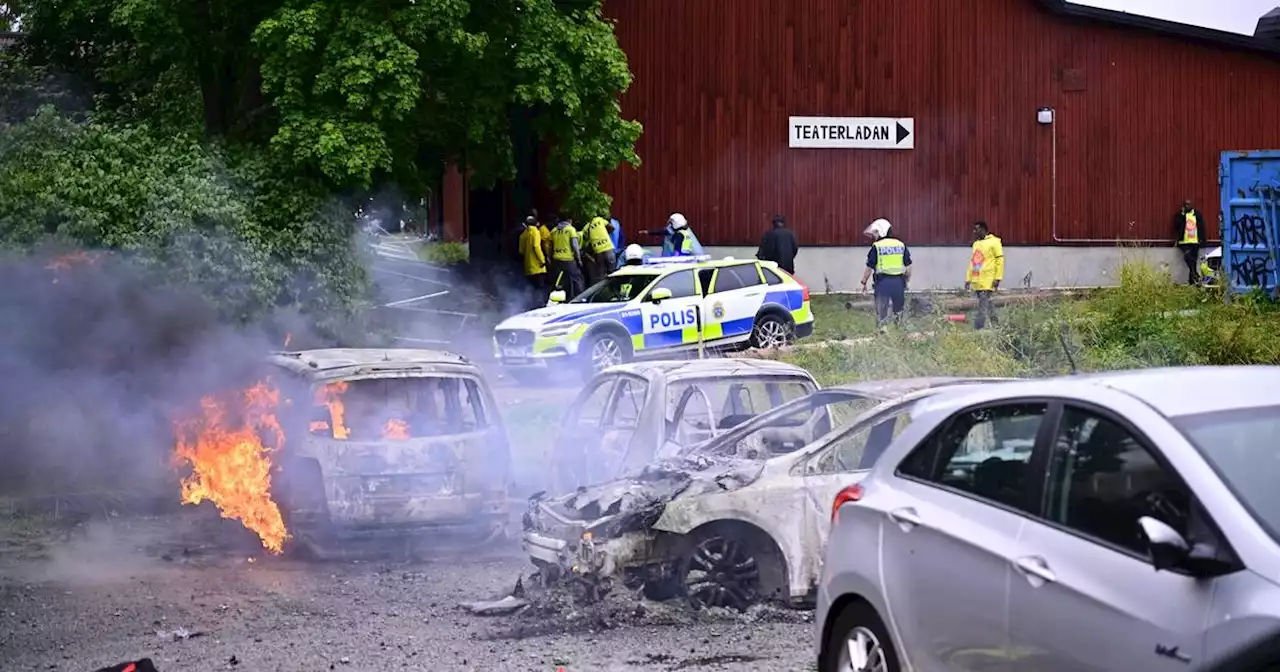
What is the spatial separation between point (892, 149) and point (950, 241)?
2125 millimetres

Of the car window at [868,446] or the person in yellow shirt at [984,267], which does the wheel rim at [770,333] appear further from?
the car window at [868,446]

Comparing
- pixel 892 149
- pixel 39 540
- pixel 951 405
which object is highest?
pixel 892 149

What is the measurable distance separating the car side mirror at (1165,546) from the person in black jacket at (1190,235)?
26.5 metres

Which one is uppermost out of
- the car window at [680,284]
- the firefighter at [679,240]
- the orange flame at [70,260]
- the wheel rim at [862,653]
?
the firefighter at [679,240]

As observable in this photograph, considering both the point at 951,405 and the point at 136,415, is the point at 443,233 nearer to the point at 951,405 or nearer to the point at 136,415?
the point at 136,415

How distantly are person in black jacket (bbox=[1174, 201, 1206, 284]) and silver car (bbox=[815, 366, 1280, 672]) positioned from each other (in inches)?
994

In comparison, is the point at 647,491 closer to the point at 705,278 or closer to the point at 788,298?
the point at 705,278

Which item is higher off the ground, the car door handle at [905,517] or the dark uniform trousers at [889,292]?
the dark uniform trousers at [889,292]

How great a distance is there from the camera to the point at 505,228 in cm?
3098

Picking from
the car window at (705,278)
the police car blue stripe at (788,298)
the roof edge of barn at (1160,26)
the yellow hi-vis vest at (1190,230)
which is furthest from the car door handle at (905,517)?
the roof edge of barn at (1160,26)

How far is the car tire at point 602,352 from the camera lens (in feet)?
66.2

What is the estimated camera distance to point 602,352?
20344 millimetres

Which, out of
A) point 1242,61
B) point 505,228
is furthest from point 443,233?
point 1242,61

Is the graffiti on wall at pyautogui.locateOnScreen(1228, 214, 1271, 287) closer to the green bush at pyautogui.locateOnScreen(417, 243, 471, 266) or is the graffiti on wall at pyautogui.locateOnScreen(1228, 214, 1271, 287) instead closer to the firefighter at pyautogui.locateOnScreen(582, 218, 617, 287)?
the firefighter at pyautogui.locateOnScreen(582, 218, 617, 287)
